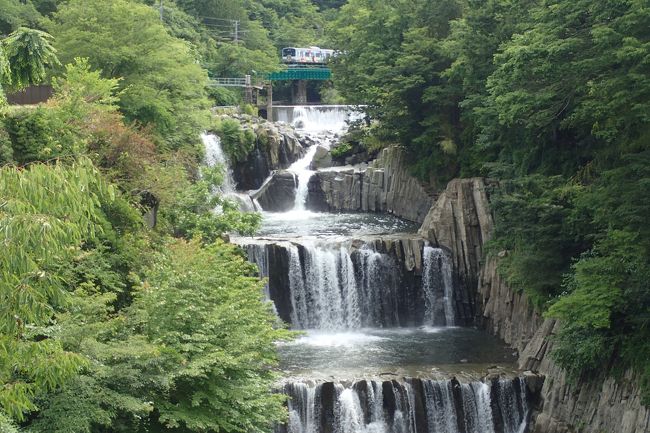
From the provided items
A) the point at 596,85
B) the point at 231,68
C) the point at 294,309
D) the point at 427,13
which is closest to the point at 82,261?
the point at 294,309

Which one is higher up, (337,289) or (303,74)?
(303,74)

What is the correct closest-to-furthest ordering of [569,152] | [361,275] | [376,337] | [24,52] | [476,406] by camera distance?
[24,52] < [476,406] < [569,152] < [376,337] < [361,275]

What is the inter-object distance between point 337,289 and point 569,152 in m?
8.87

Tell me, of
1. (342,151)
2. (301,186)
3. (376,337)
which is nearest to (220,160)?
(301,186)

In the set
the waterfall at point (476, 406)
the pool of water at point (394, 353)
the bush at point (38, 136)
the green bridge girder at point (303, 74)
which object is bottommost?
the waterfall at point (476, 406)

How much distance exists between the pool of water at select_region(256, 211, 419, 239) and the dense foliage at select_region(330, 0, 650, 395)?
4.36 m

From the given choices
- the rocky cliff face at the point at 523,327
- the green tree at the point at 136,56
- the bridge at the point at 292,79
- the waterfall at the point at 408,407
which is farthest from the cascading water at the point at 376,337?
the bridge at the point at 292,79

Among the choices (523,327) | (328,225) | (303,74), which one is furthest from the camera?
(303,74)

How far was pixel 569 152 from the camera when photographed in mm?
24953

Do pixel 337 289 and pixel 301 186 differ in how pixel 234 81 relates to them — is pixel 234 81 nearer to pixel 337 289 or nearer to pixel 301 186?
pixel 301 186

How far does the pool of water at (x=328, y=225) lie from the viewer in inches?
1303

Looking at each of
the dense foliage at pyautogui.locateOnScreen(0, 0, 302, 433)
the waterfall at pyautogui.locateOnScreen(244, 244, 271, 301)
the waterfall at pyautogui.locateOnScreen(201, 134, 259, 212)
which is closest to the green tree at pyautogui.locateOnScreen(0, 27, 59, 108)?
the dense foliage at pyautogui.locateOnScreen(0, 0, 302, 433)

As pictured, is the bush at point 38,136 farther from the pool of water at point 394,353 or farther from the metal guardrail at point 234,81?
the metal guardrail at point 234,81

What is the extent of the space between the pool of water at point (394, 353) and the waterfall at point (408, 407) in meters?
0.62
